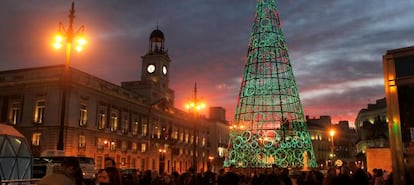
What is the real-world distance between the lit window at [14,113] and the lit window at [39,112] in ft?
8.70

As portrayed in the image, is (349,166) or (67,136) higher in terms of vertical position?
(67,136)

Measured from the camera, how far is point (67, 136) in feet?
157

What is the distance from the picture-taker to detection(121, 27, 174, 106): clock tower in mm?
69938

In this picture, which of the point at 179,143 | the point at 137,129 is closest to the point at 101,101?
the point at 137,129

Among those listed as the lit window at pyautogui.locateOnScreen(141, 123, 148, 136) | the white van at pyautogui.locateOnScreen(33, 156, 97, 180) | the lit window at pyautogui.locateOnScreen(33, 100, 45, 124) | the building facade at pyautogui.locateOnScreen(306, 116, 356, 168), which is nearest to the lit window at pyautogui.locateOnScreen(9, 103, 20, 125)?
the lit window at pyautogui.locateOnScreen(33, 100, 45, 124)

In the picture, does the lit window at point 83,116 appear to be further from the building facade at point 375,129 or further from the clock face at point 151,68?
the building facade at point 375,129

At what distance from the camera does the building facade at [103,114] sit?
1914 inches

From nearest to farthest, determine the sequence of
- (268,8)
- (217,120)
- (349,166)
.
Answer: (349,166) → (268,8) → (217,120)

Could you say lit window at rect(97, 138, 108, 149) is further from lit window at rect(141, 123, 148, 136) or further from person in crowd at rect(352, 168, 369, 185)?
person in crowd at rect(352, 168, 369, 185)

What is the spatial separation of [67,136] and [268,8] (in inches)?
1200

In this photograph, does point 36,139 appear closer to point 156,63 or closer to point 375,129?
point 156,63

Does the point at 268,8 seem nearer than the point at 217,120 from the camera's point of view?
Yes

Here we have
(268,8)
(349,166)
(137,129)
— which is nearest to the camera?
(349,166)

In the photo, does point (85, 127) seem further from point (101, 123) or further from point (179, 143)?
Result: point (179, 143)
